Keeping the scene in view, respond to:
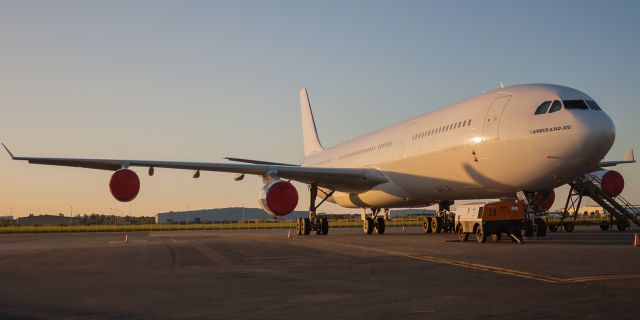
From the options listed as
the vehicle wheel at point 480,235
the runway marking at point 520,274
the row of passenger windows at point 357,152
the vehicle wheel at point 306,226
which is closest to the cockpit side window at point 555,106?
the vehicle wheel at point 480,235

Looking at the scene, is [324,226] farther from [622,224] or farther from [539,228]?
[622,224]

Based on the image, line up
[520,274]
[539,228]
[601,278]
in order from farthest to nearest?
[539,228] → [520,274] → [601,278]

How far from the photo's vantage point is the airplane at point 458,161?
21.2 meters

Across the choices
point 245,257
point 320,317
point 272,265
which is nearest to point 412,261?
point 272,265

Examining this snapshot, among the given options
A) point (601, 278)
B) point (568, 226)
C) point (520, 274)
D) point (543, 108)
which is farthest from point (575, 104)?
point (568, 226)

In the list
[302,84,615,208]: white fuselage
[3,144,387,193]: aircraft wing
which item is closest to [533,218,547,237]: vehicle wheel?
[302,84,615,208]: white fuselage

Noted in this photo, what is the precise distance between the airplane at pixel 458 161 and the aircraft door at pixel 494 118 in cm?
4

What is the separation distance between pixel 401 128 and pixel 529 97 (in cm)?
901

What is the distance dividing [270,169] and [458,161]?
338 inches

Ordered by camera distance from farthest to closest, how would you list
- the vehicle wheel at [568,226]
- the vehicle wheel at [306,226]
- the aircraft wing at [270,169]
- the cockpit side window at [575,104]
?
the vehicle wheel at [568,226] < the vehicle wheel at [306,226] < the aircraft wing at [270,169] < the cockpit side window at [575,104]

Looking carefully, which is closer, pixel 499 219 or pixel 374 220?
pixel 499 219

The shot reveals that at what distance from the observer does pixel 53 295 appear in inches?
405

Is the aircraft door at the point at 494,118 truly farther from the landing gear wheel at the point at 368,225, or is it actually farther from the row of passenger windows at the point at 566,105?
the landing gear wheel at the point at 368,225

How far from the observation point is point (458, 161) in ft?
80.7
